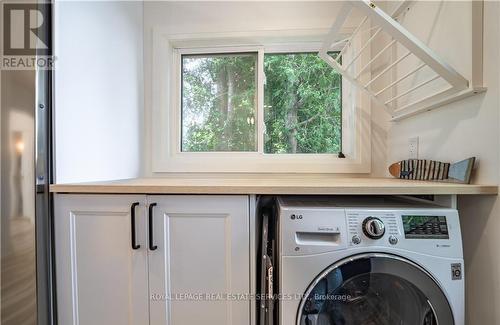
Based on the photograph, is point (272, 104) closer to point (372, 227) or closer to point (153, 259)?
point (372, 227)

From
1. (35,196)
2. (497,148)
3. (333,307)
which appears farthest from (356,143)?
(35,196)

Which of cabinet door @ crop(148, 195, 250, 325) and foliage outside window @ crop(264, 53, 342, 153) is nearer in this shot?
cabinet door @ crop(148, 195, 250, 325)

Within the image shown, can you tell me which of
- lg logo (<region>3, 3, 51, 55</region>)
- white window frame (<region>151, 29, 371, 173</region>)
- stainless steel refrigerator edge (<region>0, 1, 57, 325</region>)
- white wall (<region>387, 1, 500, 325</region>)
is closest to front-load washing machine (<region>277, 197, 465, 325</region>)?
white wall (<region>387, 1, 500, 325</region>)

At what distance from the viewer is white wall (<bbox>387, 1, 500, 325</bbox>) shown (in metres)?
0.83

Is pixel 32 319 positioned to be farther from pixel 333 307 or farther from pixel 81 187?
pixel 333 307

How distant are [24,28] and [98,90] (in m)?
0.37

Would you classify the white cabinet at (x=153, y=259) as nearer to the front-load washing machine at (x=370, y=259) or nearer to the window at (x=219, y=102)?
the front-load washing machine at (x=370, y=259)

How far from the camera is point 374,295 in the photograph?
3.02ft

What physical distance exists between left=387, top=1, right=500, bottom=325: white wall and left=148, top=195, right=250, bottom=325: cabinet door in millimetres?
871

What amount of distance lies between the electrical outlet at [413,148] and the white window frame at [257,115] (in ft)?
1.03

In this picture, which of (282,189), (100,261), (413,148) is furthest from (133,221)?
(413,148)

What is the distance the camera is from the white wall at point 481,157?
83cm

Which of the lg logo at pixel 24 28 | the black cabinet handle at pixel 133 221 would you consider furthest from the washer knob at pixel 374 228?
the lg logo at pixel 24 28

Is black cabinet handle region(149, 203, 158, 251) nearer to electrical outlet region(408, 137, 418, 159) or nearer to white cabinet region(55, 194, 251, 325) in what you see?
white cabinet region(55, 194, 251, 325)
